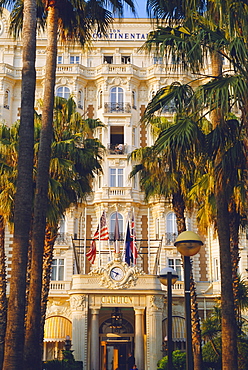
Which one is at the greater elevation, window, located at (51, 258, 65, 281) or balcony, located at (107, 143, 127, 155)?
balcony, located at (107, 143, 127, 155)

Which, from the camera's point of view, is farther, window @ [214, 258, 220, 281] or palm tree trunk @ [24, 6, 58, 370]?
window @ [214, 258, 220, 281]

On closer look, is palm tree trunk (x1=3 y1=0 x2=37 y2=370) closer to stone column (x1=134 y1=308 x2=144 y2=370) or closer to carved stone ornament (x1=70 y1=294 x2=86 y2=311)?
carved stone ornament (x1=70 y1=294 x2=86 y2=311)

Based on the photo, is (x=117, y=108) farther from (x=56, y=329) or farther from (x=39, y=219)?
(x=39, y=219)

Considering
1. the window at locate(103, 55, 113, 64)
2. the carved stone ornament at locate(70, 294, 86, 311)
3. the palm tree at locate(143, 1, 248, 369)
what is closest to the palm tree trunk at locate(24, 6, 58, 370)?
the palm tree at locate(143, 1, 248, 369)

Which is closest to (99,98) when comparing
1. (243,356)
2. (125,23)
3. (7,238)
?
(125,23)

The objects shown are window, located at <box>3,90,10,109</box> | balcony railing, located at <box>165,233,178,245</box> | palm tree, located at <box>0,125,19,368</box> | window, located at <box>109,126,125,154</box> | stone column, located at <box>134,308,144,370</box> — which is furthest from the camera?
window, located at <box>109,126,125,154</box>

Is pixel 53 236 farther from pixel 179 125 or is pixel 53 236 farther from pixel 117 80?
pixel 117 80

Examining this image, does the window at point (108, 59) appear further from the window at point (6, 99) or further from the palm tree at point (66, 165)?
the palm tree at point (66, 165)

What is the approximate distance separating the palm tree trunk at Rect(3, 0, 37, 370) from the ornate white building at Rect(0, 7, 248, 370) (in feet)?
53.7

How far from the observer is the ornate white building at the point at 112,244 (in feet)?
104

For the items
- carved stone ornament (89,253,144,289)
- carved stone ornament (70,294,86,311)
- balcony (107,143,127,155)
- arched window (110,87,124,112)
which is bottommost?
carved stone ornament (70,294,86,311)

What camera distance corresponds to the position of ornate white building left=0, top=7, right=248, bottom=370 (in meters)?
31.7

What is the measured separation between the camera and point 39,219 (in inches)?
585

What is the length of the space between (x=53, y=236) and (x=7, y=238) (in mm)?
17553
